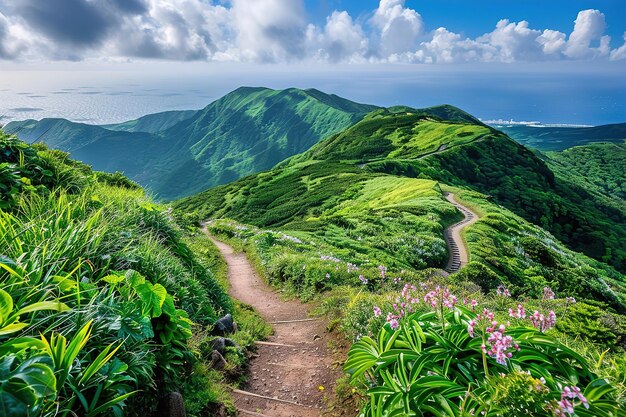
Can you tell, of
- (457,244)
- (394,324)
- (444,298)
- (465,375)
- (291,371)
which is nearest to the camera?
(465,375)

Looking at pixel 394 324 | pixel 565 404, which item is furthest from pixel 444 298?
pixel 565 404

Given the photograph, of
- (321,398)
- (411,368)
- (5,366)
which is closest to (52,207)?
(5,366)

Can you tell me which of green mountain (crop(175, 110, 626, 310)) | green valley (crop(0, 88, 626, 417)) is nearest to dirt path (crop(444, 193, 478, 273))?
green mountain (crop(175, 110, 626, 310))

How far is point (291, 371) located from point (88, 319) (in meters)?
4.96

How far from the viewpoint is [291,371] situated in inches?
303

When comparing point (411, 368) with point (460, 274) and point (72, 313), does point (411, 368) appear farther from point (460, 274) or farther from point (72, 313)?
point (460, 274)

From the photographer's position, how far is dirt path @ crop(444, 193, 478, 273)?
31.8 meters

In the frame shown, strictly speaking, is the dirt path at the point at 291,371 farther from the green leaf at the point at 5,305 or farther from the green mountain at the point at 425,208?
the green leaf at the point at 5,305

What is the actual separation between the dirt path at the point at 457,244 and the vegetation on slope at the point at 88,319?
2756 centimetres

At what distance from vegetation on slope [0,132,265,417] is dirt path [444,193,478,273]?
90.4 feet

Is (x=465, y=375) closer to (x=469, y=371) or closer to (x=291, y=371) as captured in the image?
(x=469, y=371)

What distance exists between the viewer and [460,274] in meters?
24.7

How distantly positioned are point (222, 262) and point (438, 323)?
19.2 m

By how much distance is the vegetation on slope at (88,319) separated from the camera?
8.57ft
